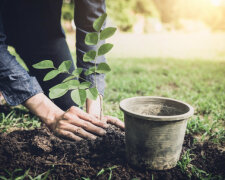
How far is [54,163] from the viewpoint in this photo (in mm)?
1312

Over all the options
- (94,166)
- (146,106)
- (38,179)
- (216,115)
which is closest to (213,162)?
(146,106)

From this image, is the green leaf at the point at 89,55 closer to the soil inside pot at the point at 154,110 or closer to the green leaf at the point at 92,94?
the green leaf at the point at 92,94

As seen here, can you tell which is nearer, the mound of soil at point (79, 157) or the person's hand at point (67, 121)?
the mound of soil at point (79, 157)

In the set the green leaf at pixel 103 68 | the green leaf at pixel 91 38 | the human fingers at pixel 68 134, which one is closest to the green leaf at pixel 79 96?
the green leaf at pixel 103 68

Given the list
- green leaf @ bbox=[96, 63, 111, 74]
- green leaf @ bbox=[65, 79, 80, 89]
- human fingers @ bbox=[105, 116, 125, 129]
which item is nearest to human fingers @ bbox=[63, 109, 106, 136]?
human fingers @ bbox=[105, 116, 125, 129]

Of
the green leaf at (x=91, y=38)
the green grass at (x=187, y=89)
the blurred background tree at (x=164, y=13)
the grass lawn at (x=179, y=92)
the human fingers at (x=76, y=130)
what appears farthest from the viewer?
the blurred background tree at (x=164, y=13)

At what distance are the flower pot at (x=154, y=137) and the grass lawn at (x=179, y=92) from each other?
2.07ft

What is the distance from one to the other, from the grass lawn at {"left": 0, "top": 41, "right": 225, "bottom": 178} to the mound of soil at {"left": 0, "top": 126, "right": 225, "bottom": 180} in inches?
13.9

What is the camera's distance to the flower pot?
117 cm

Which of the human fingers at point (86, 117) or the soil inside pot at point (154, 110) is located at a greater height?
the soil inside pot at point (154, 110)

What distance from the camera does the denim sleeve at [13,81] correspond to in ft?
4.75

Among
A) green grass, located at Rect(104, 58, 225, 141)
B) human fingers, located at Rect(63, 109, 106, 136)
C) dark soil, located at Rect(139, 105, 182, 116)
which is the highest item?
dark soil, located at Rect(139, 105, 182, 116)

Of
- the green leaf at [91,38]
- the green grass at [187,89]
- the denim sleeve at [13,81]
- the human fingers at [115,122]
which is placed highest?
the green leaf at [91,38]

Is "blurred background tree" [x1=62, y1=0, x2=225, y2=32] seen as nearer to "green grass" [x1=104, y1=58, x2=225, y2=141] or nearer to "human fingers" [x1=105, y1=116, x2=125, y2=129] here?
"green grass" [x1=104, y1=58, x2=225, y2=141]
